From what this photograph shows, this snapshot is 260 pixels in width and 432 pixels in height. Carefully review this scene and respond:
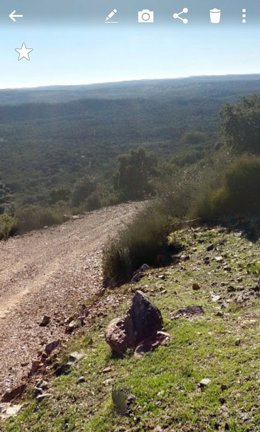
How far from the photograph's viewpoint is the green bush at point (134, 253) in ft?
35.1

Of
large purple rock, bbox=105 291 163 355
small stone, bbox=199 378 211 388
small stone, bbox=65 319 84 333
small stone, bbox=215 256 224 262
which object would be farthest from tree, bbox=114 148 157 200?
small stone, bbox=199 378 211 388

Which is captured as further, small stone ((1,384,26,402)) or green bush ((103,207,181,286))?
green bush ((103,207,181,286))

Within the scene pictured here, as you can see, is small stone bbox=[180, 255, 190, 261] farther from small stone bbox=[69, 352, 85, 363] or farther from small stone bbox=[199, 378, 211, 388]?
small stone bbox=[199, 378, 211, 388]

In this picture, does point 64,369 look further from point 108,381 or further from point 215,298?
point 215,298

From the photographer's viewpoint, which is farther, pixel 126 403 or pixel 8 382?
pixel 8 382

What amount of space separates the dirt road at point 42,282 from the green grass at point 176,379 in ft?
3.50

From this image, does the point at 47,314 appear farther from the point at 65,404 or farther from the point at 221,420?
the point at 221,420

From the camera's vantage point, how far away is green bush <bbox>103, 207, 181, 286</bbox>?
422 inches

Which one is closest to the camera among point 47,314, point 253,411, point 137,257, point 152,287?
point 253,411

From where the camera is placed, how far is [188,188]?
1424 cm

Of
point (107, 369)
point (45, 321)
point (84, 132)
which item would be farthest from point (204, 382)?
point (84, 132)

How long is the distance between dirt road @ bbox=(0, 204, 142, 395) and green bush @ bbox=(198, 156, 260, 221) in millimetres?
2953

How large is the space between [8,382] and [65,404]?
5.85 ft

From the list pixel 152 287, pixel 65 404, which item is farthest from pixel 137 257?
pixel 65 404
